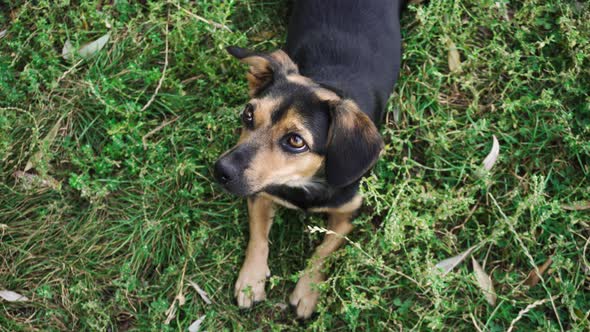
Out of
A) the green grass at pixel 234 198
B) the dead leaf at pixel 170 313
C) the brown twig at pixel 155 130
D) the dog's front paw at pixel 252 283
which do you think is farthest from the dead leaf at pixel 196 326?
the brown twig at pixel 155 130

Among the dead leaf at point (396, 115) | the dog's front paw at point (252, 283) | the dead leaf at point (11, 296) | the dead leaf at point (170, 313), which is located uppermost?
the dead leaf at point (396, 115)

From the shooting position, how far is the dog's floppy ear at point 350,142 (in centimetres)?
361

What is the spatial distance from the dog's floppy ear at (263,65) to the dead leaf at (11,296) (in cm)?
231

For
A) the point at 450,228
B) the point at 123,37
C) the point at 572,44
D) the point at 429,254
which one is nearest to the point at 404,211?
the point at 429,254

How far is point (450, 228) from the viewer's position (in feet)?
15.5

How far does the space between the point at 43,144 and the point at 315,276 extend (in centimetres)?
234

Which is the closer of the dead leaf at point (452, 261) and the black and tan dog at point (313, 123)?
the black and tan dog at point (313, 123)

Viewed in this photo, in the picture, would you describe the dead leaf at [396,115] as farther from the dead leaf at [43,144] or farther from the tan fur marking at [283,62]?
the dead leaf at [43,144]

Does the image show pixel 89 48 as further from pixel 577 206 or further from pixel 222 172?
pixel 577 206

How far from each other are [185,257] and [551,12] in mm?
3801

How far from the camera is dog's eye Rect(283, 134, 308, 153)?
368 centimetres

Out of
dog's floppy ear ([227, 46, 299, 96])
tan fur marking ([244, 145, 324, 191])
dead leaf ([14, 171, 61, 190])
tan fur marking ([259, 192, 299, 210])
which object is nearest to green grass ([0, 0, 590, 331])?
dead leaf ([14, 171, 61, 190])

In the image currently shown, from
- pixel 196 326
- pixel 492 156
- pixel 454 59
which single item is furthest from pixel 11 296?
pixel 454 59

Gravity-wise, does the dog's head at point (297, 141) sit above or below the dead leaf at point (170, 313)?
above
